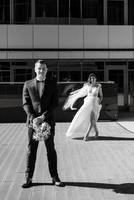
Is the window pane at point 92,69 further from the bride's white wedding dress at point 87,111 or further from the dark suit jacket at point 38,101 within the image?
the dark suit jacket at point 38,101

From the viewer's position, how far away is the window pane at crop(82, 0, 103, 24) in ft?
80.2

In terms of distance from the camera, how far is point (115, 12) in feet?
81.8

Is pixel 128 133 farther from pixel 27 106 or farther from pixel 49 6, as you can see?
pixel 49 6

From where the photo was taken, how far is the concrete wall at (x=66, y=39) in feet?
76.1

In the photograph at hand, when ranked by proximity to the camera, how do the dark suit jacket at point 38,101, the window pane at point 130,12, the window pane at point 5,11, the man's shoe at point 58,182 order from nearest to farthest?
the dark suit jacket at point 38,101 → the man's shoe at point 58,182 → the window pane at point 5,11 → the window pane at point 130,12

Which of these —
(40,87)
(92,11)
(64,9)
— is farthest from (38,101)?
(92,11)

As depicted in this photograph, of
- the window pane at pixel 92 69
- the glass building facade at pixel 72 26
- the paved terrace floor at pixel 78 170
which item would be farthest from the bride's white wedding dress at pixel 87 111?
the window pane at pixel 92 69

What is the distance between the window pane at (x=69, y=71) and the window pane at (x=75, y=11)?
2.44 meters

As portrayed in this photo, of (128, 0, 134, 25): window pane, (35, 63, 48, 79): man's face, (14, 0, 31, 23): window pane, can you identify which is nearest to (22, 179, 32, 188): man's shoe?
(35, 63, 48, 79): man's face

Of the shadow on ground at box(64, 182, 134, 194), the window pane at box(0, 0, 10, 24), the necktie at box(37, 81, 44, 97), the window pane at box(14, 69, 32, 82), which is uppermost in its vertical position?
the window pane at box(0, 0, 10, 24)

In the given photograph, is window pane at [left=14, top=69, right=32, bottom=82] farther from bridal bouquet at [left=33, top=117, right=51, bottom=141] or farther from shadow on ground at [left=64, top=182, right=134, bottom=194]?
bridal bouquet at [left=33, top=117, right=51, bottom=141]

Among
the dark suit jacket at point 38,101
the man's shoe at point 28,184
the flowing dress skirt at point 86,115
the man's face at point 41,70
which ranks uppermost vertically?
the man's face at point 41,70

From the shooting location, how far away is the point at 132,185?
6.82 m

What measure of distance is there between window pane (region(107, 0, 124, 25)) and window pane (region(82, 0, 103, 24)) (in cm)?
48
